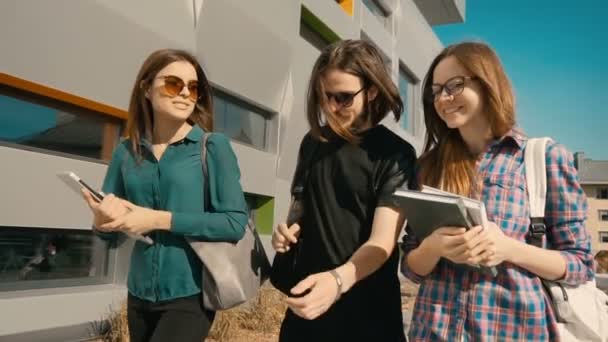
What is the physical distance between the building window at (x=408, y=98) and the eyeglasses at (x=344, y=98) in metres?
18.1

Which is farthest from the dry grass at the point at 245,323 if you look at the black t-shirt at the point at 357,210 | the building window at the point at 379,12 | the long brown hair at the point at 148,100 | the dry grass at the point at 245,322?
the building window at the point at 379,12

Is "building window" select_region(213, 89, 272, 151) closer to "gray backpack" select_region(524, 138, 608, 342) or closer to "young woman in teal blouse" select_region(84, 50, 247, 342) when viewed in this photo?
"young woman in teal blouse" select_region(84, 50, 247, 342)

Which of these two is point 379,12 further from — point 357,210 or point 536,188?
point 536,188

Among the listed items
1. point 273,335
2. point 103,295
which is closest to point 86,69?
point 103,295

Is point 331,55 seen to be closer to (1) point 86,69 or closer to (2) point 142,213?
(2) point 142,213

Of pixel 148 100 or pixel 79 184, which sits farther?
pixel 148 100

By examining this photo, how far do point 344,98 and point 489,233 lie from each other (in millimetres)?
754

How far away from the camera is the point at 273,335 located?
650 centimetres

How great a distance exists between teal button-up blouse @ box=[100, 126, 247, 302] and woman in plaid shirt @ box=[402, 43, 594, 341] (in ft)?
2.49

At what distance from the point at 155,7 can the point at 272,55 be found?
10.9 ft

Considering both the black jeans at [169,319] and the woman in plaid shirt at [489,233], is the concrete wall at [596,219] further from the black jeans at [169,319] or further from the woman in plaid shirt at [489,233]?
the black jeans at [169,319]

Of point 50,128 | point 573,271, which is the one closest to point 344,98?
point 573,271

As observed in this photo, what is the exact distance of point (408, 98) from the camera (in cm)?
2081

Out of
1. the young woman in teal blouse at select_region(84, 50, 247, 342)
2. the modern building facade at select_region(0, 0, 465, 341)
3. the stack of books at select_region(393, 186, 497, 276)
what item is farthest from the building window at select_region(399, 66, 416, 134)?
the stack of books at select_region(393, 186, 497, 276)
